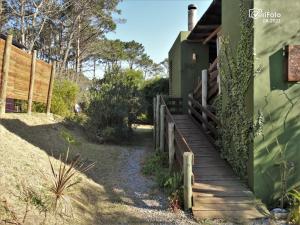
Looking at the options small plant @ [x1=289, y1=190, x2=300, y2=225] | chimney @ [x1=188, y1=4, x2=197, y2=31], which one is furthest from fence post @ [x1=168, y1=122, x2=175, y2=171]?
chimney @ [x1=188, y1=4, x2=197, y2=31]

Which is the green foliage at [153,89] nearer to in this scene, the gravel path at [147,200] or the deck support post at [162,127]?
the deck support post at [162,127]

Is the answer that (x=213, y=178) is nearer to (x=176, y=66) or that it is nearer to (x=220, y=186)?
(x=220, y=186)

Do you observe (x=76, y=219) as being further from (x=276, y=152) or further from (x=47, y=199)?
(x=276, y=152)

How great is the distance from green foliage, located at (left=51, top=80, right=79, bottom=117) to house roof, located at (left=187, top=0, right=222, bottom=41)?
5792 millimetres

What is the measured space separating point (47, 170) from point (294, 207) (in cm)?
490

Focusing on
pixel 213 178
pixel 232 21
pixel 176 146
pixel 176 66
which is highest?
pixel 176 66

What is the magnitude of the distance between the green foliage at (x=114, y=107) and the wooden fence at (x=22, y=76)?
2.17 meters

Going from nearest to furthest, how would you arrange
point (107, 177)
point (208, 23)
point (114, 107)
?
point (107, 177), point (208, 23), point (114, 107)

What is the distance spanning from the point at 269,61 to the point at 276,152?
74.5 inches

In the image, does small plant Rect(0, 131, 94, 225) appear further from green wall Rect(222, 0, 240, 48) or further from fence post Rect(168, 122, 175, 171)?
green wall Rect(222, 0, 240, 48)

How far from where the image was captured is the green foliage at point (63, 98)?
13926mm

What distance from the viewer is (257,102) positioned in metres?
7.18

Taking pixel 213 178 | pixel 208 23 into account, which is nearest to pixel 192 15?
pixel 208 23

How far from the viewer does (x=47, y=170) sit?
7.12 m
